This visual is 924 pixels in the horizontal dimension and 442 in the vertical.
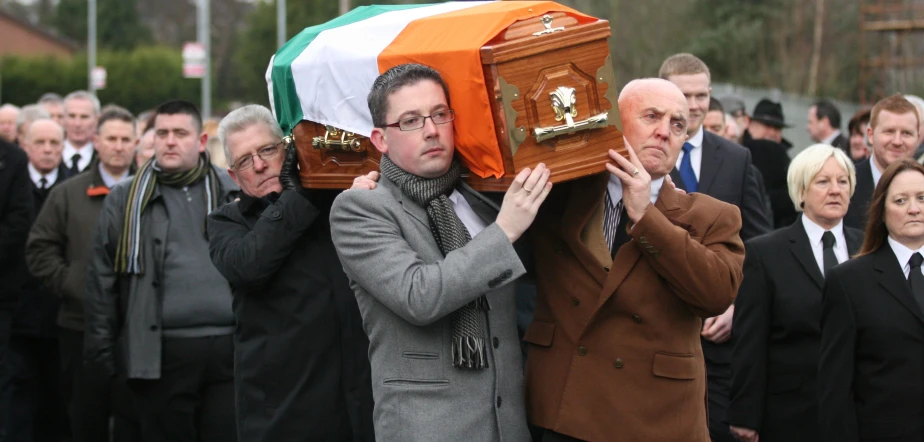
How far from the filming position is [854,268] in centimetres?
495

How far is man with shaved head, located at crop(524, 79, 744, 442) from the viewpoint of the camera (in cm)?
368

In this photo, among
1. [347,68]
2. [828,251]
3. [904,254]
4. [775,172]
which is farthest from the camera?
[775,172]

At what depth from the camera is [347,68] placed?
4312mm

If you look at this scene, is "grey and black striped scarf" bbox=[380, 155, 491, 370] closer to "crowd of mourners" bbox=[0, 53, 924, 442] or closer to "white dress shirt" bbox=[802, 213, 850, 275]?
"crowd of mourners" bbox=[0, 53, 924, 442]

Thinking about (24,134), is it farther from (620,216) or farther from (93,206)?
(620,216)

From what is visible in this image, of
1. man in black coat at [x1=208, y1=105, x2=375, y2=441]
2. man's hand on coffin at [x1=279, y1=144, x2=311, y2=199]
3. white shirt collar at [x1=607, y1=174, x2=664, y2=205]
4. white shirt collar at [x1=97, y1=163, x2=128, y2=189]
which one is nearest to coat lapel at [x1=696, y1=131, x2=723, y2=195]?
white shirt collar at [x1=607, y1=174, x2=664, y2=205]

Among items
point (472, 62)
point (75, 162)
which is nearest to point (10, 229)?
point (75, 162)

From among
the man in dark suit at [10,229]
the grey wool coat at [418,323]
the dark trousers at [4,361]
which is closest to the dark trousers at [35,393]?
the dark trousers at [4,361]

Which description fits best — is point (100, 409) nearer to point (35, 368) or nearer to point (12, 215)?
point (12, 215)

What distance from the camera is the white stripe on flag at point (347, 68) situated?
4258 millimetres

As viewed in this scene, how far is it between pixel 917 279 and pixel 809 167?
1.08 metres

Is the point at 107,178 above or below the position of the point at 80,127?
below

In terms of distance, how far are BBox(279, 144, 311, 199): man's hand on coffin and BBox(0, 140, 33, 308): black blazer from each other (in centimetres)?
349

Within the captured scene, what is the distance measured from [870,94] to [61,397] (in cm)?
2533
